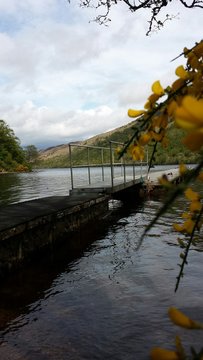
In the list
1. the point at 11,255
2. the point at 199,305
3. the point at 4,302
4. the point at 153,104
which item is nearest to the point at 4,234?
the point at 11,255

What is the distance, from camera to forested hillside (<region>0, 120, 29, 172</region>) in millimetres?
82500

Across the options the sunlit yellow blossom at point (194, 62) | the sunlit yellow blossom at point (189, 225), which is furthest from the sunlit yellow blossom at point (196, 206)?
the sunlit yellow blossom at point (194, 62)

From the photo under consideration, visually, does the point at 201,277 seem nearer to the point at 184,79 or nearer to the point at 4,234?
the point at 4,234

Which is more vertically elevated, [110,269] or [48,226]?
[48,226]

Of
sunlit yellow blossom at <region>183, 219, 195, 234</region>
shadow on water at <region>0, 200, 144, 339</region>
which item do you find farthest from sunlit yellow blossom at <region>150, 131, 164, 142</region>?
shadow on water at <region>0, 200, 144, 339</region>

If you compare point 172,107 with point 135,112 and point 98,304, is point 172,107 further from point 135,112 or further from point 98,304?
point 98,304

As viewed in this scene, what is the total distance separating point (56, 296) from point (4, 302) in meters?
0.70

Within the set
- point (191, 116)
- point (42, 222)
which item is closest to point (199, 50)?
point (191, 116)

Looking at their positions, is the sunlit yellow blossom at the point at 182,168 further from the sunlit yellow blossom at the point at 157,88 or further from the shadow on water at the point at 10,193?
the shadow on water at the point at 10,193

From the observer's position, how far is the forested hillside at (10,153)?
8250 cm

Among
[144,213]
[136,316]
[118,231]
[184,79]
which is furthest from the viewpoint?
[144,213]

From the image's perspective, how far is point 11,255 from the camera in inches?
245

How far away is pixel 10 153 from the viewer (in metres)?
86.0

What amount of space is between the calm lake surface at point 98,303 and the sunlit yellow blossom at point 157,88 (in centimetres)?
341
